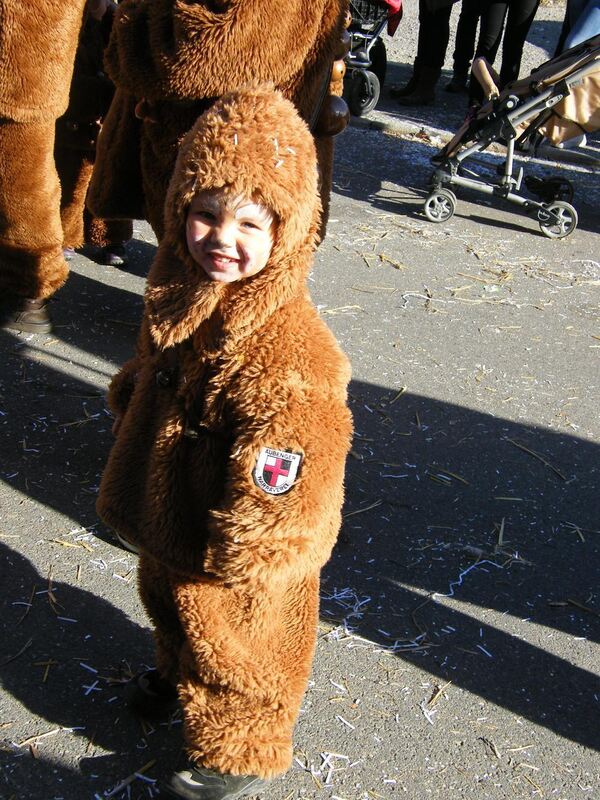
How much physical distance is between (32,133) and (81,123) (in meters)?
0.70

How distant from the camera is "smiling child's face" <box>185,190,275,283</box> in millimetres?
1896

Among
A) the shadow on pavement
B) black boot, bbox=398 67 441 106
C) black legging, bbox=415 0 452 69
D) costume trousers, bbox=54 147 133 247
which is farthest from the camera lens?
black boot, bbox=398 67 441 106

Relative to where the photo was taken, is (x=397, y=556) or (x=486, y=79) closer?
(x=397, y=556)

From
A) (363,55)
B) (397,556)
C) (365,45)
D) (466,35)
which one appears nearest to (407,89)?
(466,35)

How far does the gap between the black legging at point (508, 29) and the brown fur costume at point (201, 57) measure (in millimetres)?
5911

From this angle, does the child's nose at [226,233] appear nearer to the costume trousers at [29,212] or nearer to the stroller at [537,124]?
the costume trousers at [29,212]

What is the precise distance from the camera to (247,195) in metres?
1.87

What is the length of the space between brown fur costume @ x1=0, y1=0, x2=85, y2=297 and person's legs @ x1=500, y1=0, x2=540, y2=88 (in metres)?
5.77

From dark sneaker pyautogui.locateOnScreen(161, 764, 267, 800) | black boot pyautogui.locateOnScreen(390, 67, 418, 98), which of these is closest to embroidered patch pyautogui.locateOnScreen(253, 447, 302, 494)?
dark sneaker pyautogui.locateOnScreen(161, 764, 267, 800)

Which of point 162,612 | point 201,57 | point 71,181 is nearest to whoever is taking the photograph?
point 162,612

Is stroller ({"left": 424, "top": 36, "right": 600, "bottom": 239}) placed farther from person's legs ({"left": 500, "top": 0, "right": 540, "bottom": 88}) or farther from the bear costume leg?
the bear costume leg

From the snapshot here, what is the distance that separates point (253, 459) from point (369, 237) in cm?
458

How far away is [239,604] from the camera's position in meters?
2.10

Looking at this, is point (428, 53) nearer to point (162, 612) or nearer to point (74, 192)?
point (74, 192)
